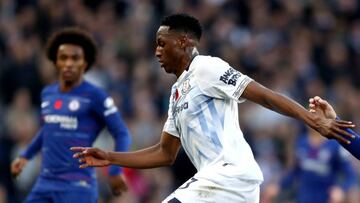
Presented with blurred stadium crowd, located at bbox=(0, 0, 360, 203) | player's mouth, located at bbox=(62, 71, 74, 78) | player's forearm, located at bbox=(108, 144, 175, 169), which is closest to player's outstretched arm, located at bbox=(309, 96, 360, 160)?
player's forearm, located at bbox=(108, 144, 175, 169)

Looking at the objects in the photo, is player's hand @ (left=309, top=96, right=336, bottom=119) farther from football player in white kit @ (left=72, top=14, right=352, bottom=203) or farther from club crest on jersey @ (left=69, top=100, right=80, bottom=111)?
club crest on jersey @ (left=69, top=100, right=80, bottom=111)

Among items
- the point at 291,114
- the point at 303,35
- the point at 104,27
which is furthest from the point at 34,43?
the point at 291,114

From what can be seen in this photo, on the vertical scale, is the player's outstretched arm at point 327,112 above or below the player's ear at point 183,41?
below

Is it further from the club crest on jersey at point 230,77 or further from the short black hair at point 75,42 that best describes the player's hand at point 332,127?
the short black hair at point 75,42

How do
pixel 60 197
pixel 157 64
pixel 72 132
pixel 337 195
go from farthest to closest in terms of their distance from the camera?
pixel 157 64 → pixel 337 195 → pixel 72 132 → pixel 60 197

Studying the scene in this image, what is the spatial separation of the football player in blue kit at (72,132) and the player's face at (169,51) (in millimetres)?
2175

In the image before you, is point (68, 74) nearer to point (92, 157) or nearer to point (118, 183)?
point (118, 183)

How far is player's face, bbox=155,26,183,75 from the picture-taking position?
8.64 metres

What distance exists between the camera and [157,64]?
18281mm

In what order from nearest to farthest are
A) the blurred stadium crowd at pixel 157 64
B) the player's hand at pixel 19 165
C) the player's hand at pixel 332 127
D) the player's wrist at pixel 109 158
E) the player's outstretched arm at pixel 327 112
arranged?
the player's hand at pixel 332 127
the player's outstretched arm at pixel 327 112
the player's wrist at pixel 109 158
the player's hand at pixel 19 165
the blurred stadium crowd at pixel 157 64

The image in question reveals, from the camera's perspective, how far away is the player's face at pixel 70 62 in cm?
1094

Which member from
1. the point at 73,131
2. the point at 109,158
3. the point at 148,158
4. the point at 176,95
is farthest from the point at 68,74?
the point at 176,95

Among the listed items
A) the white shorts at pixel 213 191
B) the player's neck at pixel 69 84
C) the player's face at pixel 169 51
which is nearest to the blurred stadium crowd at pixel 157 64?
the player's neck at pixel 69 84

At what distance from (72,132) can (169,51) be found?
2347 mm
